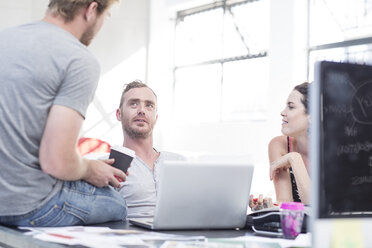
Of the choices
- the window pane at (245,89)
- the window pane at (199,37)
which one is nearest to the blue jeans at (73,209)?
the window pane at (245,89)

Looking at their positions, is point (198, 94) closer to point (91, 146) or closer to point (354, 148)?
point (91, 146)

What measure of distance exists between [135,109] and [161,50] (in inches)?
244

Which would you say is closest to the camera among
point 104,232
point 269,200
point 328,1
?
point 104,232

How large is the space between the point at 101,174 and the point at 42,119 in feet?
0.90

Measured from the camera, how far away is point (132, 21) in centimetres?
897

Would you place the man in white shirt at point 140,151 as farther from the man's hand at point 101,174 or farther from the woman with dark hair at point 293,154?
the man's hand at point 101,174

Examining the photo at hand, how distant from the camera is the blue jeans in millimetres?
1680

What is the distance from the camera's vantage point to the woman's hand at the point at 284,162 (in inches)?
110

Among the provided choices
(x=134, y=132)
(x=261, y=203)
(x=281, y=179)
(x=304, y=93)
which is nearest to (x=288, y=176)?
(x=281, y=179)

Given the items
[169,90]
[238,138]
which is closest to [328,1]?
[238,138]

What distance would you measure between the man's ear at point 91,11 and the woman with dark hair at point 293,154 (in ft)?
4.56

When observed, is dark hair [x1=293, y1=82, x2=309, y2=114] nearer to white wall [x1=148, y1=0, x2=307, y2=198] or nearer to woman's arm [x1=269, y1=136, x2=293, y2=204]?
woman's arm [x1=269, y1=136, x2=293, y2=204]

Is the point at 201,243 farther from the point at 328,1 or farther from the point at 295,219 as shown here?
the point at 328,1

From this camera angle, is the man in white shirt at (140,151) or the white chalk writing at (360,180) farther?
the man in white shirt at (140,151)
